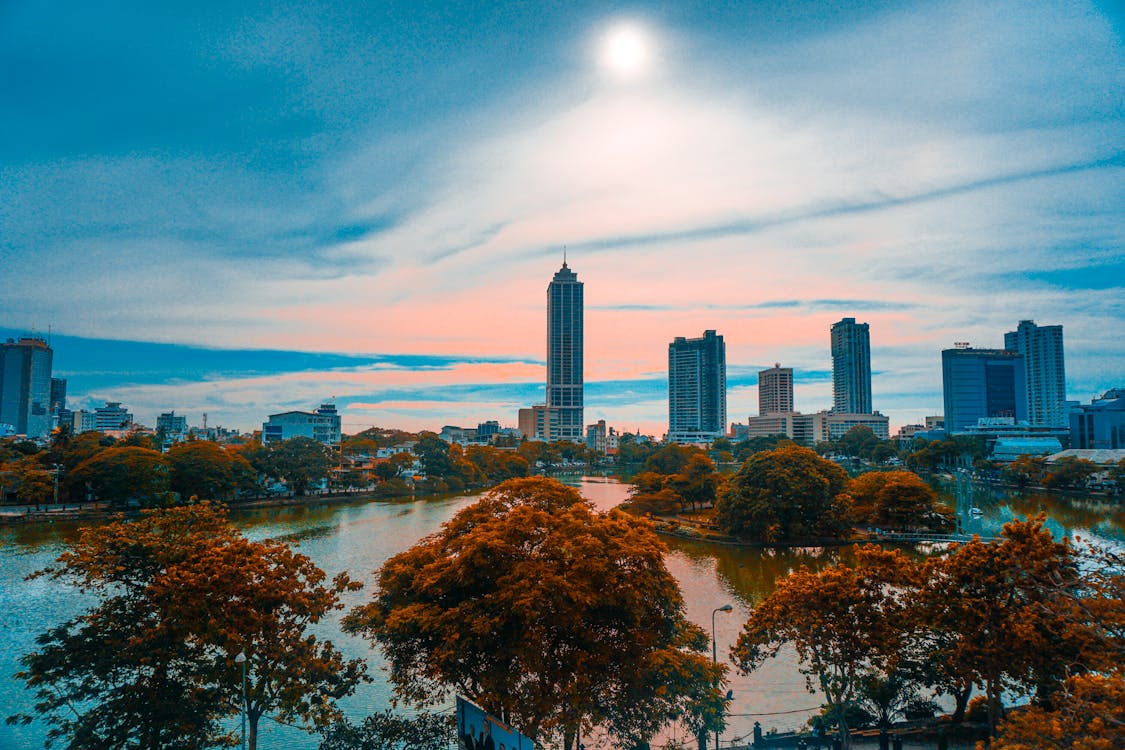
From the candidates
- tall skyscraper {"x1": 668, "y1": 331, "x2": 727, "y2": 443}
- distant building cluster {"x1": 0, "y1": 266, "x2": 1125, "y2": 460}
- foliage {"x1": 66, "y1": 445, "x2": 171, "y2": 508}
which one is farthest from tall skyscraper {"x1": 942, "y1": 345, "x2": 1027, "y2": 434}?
foliage {"x1": 66, "y1": 445, "x2": 171, "y2": 508}

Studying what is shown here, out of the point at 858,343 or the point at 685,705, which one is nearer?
the point at 685,705

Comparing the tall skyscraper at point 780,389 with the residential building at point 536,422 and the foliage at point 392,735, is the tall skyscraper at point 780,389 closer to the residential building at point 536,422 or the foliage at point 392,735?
the residential building at point 536,422

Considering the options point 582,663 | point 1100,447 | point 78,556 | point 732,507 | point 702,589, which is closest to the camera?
point 582,663

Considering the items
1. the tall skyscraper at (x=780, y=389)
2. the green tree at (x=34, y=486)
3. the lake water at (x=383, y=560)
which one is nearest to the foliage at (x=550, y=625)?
the lake water at (x=383, y=560)

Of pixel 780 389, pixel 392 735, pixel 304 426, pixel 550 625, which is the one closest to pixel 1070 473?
pixel 550 625

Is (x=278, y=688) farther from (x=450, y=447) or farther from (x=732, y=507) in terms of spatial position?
(x=450, y=447)

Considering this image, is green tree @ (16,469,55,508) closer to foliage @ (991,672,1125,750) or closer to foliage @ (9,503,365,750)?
foliage @ (9,503,365,750)

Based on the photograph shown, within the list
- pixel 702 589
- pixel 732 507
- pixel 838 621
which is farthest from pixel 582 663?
pixel 732 507

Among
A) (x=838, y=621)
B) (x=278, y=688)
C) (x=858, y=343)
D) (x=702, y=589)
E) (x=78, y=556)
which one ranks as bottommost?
(x=702, y=589)
